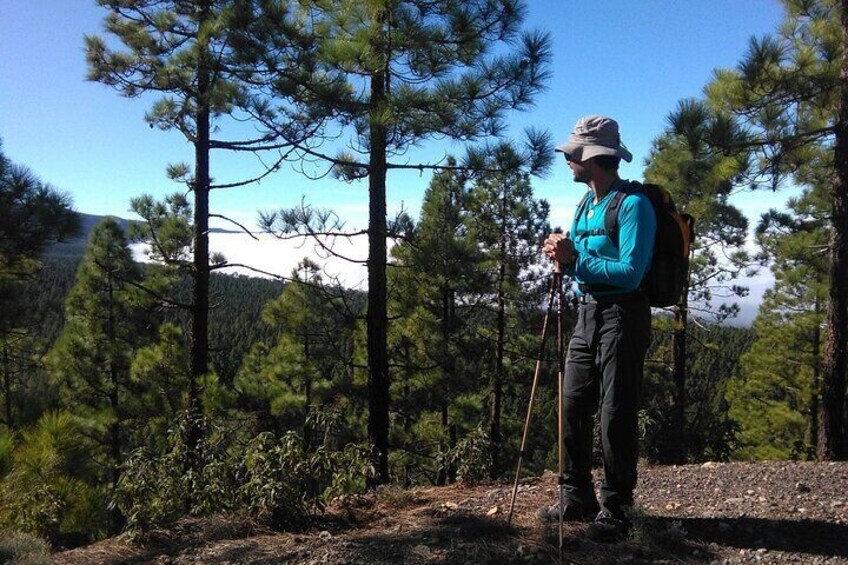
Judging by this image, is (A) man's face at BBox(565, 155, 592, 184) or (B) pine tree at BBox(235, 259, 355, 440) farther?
(B) pine tree at BBox(235, 259, 355, 440)

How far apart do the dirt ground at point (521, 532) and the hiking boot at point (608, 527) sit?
44 millimetres

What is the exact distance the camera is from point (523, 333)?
52.5 ft

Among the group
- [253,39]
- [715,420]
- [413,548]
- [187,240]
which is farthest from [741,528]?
[187,240]

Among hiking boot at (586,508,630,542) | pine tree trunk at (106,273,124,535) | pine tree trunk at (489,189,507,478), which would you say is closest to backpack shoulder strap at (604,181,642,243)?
hiking boot at (586,508,630,542)

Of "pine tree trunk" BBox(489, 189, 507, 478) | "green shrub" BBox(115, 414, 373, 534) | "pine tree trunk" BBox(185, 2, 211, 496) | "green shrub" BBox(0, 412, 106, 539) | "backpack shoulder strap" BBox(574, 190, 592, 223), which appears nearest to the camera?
"backpack shoulder strap" BBox(574, 190, 592, 223)

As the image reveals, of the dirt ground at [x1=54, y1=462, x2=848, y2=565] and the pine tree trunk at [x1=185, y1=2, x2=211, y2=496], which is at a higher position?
the pine tree trunk at [x1=185, y1=2, x2=211, y2=496]

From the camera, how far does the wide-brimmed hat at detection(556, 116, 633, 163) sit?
2.93 m

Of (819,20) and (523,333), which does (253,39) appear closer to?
(819,20)

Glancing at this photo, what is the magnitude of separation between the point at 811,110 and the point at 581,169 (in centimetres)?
619

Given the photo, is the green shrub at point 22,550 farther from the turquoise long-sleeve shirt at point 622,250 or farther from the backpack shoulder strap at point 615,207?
the backpack shoulder strap at point 615,207

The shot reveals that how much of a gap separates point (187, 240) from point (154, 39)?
5.26 metres

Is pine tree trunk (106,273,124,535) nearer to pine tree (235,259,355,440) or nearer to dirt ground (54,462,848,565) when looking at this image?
pine tree (235,259,355,440)

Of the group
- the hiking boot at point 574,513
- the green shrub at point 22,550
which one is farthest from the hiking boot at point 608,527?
the green shrub at point 22,550

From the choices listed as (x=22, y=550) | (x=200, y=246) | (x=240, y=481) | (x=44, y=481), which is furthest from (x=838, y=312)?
(x=44, y=481)
